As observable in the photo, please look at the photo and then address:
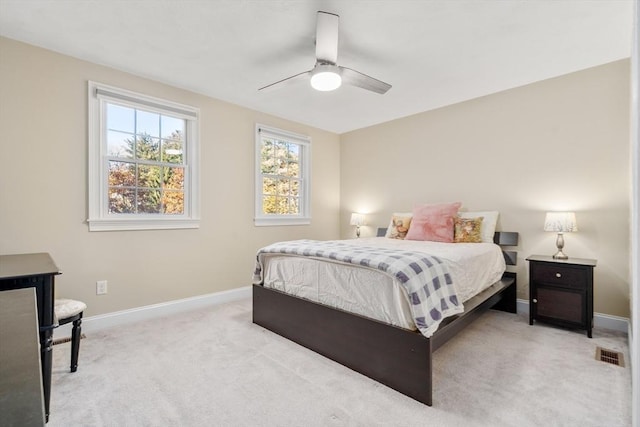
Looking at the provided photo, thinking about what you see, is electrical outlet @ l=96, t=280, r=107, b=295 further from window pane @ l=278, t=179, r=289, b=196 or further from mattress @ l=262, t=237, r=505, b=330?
window pane @ l=278, t=179, r=289, b=196

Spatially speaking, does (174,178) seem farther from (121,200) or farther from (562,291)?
(562,291)

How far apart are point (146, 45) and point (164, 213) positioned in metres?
1.62

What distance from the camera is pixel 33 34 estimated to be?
2.39 metres

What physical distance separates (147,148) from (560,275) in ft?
13.6

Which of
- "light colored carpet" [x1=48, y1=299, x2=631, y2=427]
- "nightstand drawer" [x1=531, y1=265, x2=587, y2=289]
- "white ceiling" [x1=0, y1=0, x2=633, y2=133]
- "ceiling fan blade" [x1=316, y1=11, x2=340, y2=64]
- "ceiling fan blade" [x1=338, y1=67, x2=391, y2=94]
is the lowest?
"light colored carpet" [x1=48, y1=299, x2=631, y2=427]

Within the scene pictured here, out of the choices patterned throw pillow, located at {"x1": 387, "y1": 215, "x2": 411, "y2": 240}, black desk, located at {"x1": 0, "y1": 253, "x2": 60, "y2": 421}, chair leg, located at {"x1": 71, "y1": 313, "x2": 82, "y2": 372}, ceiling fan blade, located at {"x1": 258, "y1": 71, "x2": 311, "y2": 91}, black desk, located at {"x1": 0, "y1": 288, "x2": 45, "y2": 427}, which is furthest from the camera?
patterned throw pillow, located at {"x1": 387, "y1": 215, "x2": 411, "y2": 240}

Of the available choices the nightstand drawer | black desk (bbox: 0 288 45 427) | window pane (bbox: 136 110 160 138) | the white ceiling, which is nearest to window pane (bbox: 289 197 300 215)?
the white ceiling

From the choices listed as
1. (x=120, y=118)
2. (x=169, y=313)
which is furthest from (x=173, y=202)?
(x=169, y=313)

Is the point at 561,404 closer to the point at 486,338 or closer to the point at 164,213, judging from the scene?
the point at 486,338

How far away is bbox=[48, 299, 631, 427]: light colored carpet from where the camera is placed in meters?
1.65

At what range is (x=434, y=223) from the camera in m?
3.52

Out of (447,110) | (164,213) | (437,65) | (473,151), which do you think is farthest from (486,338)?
(164,213)

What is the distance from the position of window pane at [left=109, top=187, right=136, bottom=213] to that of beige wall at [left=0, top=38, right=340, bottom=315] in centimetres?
23

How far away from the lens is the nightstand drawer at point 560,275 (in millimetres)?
2686
